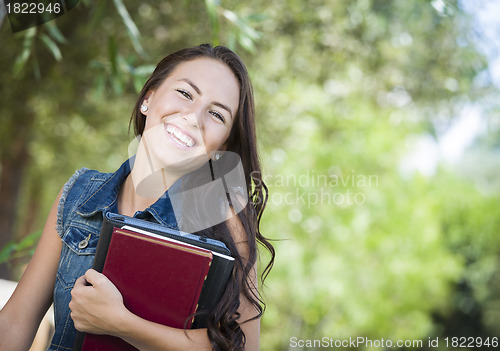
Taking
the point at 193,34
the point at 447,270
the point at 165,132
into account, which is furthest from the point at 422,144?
the point at 165,132

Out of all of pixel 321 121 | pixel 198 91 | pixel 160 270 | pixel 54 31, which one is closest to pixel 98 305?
pixel 160 270

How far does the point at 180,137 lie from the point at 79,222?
0.41m

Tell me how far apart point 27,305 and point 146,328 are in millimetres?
505

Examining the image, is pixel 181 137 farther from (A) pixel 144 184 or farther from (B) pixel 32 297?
(B) pixel 32 297

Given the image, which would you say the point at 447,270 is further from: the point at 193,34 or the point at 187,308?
the point at 187,308

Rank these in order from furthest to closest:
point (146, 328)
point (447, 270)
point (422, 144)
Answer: point (447, 270), point (422, 144), point (146, 328)

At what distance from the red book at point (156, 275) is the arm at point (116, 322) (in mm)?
30

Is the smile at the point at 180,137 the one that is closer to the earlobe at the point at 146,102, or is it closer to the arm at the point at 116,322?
the earlobe at the point at 146,102

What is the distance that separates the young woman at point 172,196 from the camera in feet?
5.23

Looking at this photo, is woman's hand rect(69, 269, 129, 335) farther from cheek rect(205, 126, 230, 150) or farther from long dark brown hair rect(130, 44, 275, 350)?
cheek rect(205, 126, 230, 150)

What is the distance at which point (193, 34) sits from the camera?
5656 millimetres

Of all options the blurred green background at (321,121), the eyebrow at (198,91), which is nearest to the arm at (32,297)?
the eyebrow at (198,91)

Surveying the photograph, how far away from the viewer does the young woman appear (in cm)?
159

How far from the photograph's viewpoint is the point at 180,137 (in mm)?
1645
